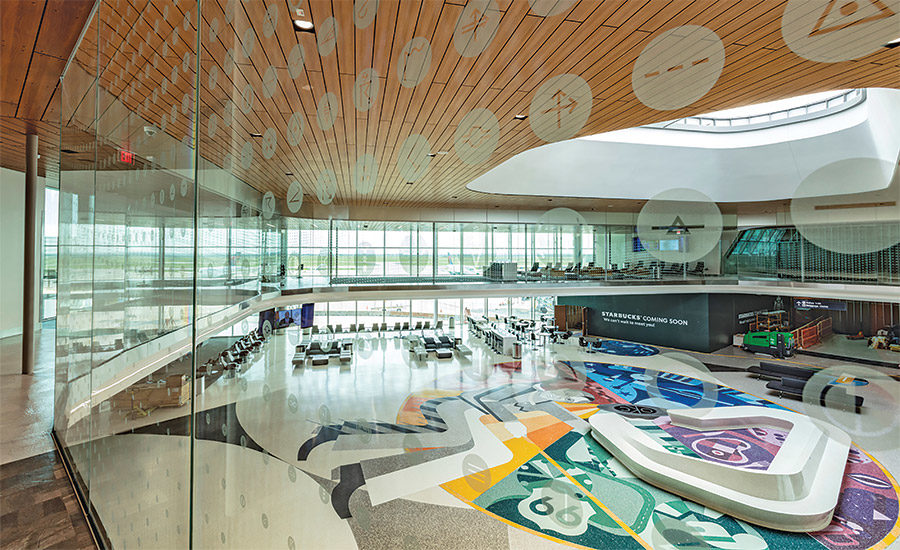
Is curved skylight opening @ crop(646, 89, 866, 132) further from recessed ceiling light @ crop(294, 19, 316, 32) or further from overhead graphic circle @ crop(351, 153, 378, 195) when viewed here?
recessed ceiling light @ crop(294, 19, 316, 32)

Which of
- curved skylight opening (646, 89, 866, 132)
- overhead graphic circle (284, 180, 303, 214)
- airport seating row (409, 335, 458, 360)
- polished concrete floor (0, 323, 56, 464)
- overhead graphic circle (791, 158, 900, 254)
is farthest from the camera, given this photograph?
airport seating row (409, 335, 458, 360)

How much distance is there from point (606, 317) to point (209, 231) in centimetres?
1555

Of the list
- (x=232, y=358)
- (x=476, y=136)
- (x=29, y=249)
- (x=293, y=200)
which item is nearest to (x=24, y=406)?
(x=29, y=249)

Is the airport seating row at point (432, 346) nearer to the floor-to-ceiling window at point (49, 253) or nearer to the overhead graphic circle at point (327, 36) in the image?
the floor-to-ceiling window at point (49, 253)

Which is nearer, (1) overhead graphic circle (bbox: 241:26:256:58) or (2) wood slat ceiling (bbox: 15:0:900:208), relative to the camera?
(2) wood slat ceiling (bbox: 15:0:900:208)

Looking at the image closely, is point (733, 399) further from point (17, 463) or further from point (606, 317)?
point (17, 463)

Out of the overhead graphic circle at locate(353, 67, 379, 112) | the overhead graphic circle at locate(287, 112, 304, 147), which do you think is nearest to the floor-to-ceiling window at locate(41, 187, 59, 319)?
the overhead graphic circle at locate(287, 112, 304, 147)

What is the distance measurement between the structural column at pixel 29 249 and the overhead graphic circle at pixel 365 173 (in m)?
4.41

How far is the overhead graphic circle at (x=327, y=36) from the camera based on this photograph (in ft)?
7.98

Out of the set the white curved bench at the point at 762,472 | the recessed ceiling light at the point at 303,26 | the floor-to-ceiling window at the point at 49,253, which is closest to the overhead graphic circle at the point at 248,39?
the recessed ceiling light at the point at 303,26

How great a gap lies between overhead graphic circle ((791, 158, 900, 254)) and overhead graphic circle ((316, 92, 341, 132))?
5.60m

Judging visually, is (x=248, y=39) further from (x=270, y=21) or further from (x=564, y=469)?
(x=564, y=469)

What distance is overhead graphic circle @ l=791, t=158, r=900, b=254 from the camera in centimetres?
397

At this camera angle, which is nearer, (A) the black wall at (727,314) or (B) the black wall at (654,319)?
(A) the black wall at (727,314)
